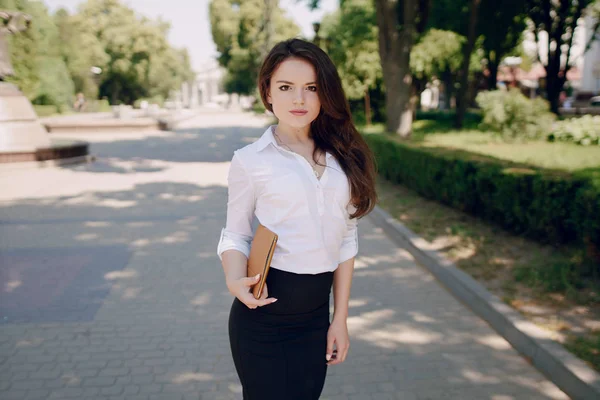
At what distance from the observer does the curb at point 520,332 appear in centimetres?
338

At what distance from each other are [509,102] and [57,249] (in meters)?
12.3

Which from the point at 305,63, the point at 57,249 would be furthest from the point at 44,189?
the point at 305,63

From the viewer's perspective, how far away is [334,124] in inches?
82.1

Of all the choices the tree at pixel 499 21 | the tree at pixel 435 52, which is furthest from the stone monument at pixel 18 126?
the tree at pixel 499 21

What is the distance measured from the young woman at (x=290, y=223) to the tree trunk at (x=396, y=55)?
12.6m

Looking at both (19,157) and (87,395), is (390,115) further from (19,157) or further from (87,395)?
(87,395)

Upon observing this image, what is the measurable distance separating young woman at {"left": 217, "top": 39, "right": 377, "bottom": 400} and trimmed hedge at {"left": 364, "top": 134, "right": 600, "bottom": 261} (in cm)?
380

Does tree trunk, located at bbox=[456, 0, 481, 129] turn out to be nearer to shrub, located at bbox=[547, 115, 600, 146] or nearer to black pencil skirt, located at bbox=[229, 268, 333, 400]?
shrub, located at bbox=[547, 115, 600, 146]

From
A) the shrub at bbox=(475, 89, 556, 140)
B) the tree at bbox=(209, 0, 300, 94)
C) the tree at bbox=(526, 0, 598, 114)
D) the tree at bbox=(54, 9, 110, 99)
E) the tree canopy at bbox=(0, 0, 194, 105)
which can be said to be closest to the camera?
the shrub at bbox=(475, 89, 556, 140)

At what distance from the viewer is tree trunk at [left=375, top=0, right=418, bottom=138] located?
13.8 meters

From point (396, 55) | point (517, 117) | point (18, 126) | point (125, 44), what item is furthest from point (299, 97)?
point (125, 44)

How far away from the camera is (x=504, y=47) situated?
29.8 metres

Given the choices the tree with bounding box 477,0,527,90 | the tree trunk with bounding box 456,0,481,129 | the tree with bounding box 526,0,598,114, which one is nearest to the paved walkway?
the tree trunk with bounding box 456,0,481,129

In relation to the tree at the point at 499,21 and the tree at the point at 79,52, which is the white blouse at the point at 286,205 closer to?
the tree at the point at 499,21
